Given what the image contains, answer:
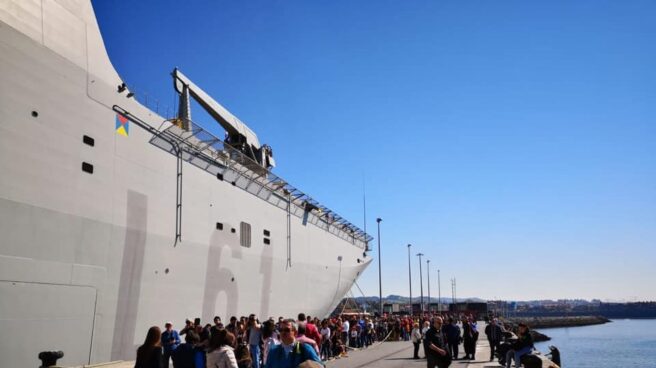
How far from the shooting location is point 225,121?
25.2 metres

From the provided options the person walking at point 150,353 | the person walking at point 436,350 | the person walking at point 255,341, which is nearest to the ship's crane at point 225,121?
the person walking at point 255,341

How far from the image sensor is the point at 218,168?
782 inches

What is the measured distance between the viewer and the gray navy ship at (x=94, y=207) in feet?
35.3

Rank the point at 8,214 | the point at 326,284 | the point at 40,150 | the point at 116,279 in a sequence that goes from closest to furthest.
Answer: the point at 8,214
the point at 40,150
the point at 116,279
the point at 326,284

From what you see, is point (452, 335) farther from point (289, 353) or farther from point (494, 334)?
point (289, 353)

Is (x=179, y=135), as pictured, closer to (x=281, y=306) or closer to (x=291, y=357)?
(x=281, y=306)

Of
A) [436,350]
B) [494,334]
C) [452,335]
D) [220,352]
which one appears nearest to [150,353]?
[220,352]

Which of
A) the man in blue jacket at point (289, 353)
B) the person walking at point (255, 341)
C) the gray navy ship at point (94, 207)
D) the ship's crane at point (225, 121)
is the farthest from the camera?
the ship's crane at point (225, 121)

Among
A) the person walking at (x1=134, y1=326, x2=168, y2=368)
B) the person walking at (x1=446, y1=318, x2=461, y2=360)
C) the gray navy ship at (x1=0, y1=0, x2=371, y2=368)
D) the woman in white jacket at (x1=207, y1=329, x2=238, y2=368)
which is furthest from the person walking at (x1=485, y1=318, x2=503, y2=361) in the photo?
the person walking at (x1=134, y1=326, x2=168, y2=368)

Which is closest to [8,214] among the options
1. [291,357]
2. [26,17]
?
[26,17]

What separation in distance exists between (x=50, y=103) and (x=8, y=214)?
3.05 metres

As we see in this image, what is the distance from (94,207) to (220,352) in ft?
28.0

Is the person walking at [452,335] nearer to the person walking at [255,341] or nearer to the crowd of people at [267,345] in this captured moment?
the crowd of people at [267,345]

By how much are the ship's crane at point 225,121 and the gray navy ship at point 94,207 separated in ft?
0.55
